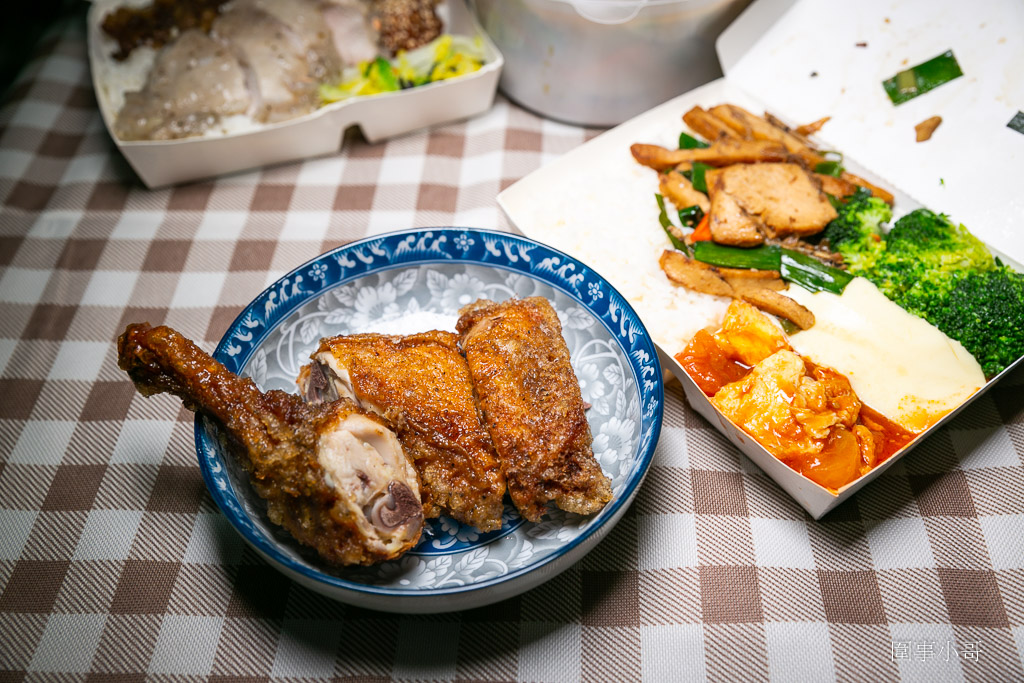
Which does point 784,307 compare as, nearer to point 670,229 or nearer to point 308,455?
point 670,229

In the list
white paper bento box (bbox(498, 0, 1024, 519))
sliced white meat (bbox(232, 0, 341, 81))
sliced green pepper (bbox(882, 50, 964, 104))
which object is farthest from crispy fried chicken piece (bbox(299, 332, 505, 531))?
sliced green pepper (bbox(882, 50, 964, 104))

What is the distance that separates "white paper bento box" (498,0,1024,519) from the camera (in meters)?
2.03

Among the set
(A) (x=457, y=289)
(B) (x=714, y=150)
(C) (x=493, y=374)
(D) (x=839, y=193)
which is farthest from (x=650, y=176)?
(C) (x=493, y=374)

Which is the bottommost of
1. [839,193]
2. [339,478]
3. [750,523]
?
[750,523]

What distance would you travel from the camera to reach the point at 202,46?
308 centimetres

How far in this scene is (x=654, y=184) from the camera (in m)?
2.82

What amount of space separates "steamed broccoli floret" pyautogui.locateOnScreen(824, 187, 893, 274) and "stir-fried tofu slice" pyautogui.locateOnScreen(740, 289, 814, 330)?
38 cm

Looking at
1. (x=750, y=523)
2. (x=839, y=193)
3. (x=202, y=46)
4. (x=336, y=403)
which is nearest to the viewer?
(x=336, y=403)

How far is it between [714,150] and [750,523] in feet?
5.23

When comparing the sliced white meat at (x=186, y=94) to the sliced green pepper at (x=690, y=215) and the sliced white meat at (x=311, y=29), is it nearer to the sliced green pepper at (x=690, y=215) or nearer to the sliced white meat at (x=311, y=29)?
the sliced white meat at (x=311, y=29)

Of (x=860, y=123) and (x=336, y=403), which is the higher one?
(x=860, y=123)

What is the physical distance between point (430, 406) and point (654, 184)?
1580mm

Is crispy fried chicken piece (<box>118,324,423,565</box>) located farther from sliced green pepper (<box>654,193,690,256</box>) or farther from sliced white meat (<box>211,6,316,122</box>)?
sliced white meat (<box>211,6,316,122</box>)

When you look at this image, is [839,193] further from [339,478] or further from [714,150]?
[339,478]
